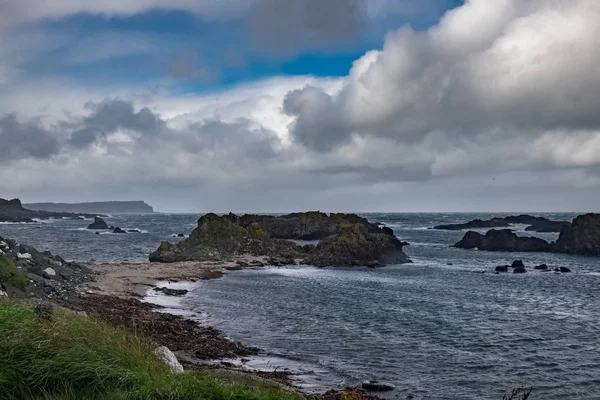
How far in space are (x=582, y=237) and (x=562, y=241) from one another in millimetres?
2878

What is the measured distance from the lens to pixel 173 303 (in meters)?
30.8

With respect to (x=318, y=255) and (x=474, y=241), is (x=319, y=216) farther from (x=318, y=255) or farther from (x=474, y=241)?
(x=318, y=255)

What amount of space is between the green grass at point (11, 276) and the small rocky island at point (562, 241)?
6934 cm

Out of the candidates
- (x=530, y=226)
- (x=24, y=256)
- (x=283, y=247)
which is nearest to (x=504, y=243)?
(x=283, y=247)

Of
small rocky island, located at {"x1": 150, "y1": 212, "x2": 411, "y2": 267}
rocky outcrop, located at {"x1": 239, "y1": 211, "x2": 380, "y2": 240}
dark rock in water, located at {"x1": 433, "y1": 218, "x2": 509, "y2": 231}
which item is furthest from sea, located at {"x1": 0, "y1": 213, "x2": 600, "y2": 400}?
dark rock in water, located at {"x1": 433, "y1": 218, "x2": 509, "y2": 231}

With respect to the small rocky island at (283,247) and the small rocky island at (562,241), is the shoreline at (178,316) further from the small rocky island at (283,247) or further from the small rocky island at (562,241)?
the small rocky island at (562,241)

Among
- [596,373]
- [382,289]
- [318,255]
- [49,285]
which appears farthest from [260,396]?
[318,255]

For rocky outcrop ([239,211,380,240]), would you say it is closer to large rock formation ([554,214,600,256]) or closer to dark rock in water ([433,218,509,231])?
large rock formation ([554,214,600,256])

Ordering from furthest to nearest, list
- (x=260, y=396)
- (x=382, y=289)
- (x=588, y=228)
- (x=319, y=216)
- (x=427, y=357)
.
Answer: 1. (x=319, y=216)
2. (x=588, y=228)
3. (x=382, y=289)
4. (x=427, y=357)
5. (x=260, y=396)

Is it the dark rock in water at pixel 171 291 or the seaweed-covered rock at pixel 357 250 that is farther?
the seaweed-covered rock at pixel 357 250

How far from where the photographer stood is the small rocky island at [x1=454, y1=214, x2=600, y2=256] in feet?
240

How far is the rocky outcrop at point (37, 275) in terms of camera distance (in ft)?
69.7

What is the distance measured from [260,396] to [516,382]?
11.3 meters

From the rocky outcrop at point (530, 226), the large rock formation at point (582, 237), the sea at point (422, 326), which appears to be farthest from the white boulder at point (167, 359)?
the rocky outcrop at point (530, 226)
